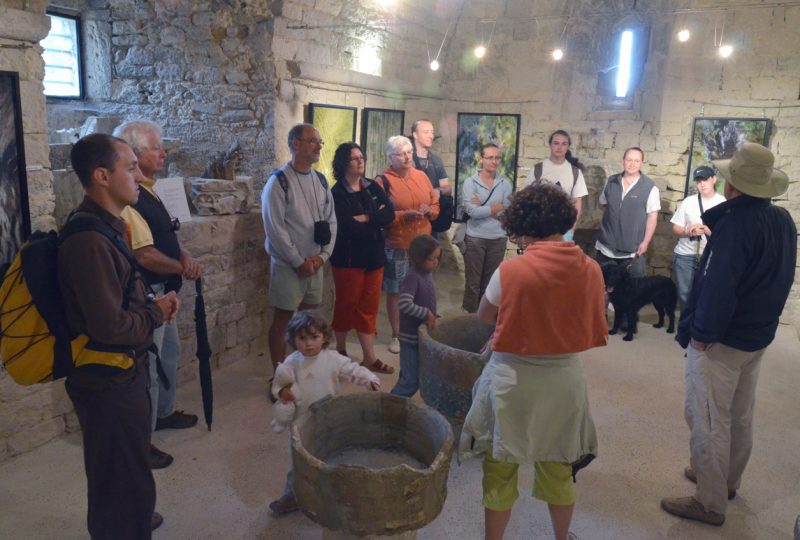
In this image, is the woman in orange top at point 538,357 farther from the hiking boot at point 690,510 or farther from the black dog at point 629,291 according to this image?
the black dog at point 629,291

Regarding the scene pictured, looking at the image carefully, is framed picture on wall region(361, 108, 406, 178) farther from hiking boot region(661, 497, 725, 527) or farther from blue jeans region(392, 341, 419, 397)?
hiking boot region(661, 497, 725, 527)

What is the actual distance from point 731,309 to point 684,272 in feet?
11.7

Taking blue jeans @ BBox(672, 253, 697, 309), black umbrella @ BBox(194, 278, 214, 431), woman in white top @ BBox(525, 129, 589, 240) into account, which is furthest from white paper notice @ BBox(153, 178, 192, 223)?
blue jeans @ BBox(672, 253, 697, 309)

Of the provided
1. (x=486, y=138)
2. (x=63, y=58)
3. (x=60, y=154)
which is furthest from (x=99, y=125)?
(x=486, y=138)

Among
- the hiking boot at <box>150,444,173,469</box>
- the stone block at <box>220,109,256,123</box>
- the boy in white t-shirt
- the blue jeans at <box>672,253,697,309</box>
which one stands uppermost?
the stone block at <box>220,109,256,123</box>

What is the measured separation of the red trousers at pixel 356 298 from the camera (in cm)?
488

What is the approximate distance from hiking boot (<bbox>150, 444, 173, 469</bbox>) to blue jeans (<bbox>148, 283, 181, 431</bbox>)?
0.16 metres

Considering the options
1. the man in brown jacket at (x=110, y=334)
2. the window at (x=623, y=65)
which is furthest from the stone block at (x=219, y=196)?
the window at (x=623, y=65)

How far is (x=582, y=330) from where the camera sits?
242cm

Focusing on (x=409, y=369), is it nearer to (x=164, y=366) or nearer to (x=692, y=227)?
(x=164, y=366)

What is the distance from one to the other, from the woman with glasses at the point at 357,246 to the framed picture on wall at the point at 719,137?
433 centimetres

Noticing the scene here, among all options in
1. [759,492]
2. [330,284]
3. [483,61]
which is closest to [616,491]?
[759,492]

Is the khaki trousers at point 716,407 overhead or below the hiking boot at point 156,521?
overhead

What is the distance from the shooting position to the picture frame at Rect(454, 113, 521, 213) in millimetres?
8305
